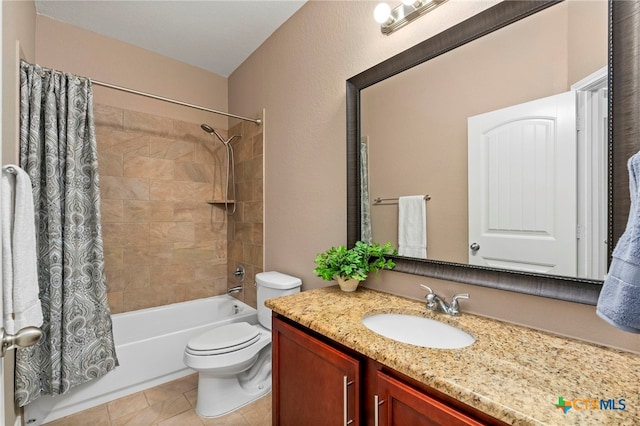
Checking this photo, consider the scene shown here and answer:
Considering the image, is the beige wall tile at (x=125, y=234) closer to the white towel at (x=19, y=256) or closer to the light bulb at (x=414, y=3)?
the white towel at (x=19, y=256)

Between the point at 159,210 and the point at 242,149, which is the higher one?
the point at 242,149

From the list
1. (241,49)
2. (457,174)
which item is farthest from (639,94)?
(241,49)

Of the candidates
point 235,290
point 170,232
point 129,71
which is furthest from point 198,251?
point 129,71

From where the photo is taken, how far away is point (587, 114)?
0.90 meters

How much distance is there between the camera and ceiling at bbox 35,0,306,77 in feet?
6.40

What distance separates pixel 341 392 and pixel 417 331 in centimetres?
40

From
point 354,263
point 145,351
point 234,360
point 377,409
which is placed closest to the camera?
point 377,409

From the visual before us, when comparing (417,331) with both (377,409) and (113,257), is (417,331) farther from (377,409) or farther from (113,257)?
(113,257)

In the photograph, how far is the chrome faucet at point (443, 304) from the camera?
1115 millimetres

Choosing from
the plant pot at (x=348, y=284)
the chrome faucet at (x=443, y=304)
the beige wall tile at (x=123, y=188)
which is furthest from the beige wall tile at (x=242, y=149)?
the chrome faucet at (x=443, y=304)

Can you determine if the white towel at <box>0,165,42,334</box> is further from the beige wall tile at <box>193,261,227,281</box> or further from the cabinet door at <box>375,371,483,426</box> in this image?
the beige wall tile at <box>193,261,227,281</box>

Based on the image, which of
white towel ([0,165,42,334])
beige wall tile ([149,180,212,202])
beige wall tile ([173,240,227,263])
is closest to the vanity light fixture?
white towel ([0,165,42,334])

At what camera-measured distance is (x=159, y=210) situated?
8.42ft

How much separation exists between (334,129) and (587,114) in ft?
3.70
